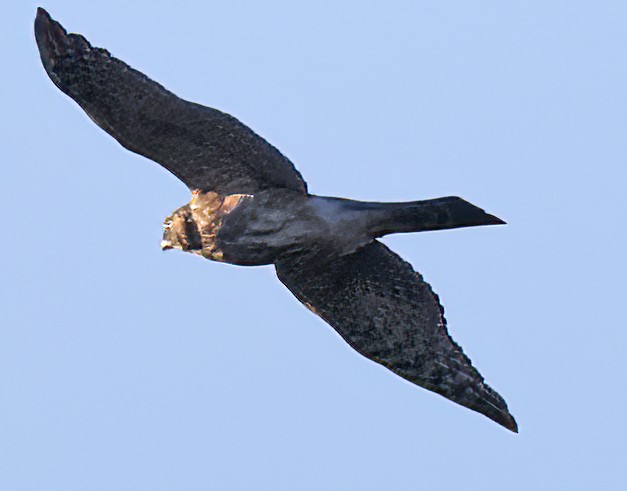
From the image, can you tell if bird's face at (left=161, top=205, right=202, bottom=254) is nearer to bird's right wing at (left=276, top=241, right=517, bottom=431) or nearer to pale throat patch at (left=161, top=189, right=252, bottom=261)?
pale throat patch at (left=161, top=189, right=252, bottom=261)

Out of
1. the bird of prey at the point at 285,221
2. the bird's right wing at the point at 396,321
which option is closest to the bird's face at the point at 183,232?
the bird of prey at the point at 285,221

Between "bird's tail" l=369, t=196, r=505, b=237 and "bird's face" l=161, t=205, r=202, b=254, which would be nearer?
"bird's tail" l=369, t=196, r=505, b=237

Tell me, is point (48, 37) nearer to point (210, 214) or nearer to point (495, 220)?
point (210, 214)

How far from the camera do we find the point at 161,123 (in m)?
15.6

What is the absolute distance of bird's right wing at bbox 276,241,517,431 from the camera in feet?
53.9

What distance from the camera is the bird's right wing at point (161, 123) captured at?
1541 centimetres

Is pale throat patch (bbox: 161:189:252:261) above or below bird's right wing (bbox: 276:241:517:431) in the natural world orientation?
above

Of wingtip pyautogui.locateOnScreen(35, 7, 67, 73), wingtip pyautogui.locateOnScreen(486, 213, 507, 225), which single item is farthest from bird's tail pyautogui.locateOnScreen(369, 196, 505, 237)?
wingtip pyautogui.locateOnScreen(35, 7, 67, 73)

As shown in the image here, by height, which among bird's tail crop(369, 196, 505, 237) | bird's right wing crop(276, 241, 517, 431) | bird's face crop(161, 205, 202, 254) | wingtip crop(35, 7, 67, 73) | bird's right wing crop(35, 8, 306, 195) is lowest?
bird's right wing crop(276, 241, 517, 431)

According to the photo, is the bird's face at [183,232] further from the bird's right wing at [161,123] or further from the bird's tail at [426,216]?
the bird's tail at [426,216]

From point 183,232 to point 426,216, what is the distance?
2.43 m

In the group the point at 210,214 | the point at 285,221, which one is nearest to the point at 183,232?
the point at 210,214

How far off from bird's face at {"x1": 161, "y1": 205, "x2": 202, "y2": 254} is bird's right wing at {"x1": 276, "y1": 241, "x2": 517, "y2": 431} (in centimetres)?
89

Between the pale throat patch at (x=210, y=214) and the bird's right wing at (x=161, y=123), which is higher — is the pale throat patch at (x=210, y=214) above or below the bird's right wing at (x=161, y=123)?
below
